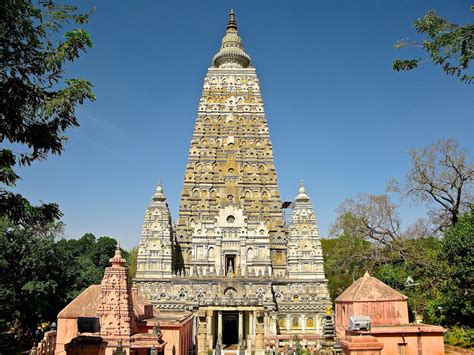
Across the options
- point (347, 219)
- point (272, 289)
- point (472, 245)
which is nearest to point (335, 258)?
point (347, 219)

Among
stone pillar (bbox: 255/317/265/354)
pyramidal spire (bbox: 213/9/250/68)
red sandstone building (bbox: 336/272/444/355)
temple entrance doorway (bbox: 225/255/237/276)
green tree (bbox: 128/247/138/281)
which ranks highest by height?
pyramidal spire (bbox: 213/9/250/68)

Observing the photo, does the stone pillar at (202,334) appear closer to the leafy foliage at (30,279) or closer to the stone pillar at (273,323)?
the stone pillar at (273,323)

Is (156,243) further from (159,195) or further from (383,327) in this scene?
(383,327)

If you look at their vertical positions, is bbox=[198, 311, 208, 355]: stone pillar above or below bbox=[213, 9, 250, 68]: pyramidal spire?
below

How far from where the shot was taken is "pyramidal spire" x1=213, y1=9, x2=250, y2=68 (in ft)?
160

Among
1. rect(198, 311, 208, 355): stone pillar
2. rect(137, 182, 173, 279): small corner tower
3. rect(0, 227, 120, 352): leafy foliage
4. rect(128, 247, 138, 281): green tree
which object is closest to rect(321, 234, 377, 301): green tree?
rect(198, 311, 208, 355): stone pillar

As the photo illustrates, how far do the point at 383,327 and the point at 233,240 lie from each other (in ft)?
84.2

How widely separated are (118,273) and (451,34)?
11064 millimetres

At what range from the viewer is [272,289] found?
3750 cm

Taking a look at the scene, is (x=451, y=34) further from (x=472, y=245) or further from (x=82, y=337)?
(x=472, y=245)

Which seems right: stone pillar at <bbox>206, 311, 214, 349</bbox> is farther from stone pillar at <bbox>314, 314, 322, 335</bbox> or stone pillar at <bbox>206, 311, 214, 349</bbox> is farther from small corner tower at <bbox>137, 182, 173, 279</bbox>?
stone pillar at <bbox>314, 314, 322, 335</bbox>

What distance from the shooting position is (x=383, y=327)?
14812 mm

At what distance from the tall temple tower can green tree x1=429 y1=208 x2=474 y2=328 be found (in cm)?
1164

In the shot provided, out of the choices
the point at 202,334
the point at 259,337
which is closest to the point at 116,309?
the point at 202,334
